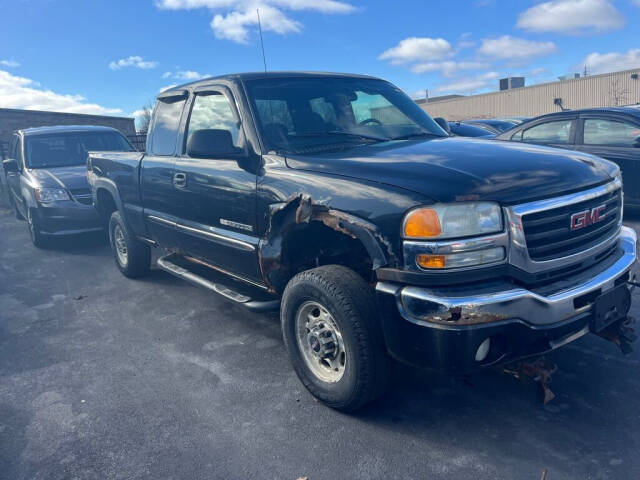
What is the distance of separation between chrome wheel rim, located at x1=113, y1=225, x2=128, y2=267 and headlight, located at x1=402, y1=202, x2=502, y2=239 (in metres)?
4.40

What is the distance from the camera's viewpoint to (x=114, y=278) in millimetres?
6102

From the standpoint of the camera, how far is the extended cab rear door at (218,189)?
3387 mm

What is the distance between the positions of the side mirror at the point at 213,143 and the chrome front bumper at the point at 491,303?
1.50m

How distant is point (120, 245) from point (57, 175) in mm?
2545

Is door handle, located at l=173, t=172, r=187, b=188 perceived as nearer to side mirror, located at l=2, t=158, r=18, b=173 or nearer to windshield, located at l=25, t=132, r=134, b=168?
windshield, located at l=25, t=132, r=134, b=168

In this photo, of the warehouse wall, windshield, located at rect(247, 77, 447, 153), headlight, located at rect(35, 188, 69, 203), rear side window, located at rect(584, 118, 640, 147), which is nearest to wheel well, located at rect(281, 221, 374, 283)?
windshield, located at rect(247, 77, 447, 153)

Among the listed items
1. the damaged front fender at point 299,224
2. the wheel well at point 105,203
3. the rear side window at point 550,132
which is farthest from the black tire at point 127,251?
the rear side window at point 550,132

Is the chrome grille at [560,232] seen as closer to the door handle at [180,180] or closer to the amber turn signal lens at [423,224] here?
the amber turn signal lens at [423,224]

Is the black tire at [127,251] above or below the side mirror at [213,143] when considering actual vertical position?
below

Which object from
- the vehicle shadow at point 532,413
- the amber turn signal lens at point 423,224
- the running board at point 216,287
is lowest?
the vehicle shadow at point 532,413

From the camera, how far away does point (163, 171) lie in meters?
4.40

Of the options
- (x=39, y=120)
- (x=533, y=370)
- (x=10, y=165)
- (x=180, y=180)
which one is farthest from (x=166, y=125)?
(x=39, y=120)

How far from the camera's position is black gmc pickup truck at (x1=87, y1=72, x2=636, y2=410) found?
238 cm

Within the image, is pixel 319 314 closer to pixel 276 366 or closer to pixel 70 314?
pixel 276 366
